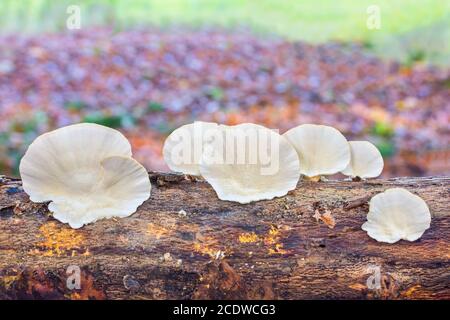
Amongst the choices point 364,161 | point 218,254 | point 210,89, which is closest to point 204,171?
point 218,254

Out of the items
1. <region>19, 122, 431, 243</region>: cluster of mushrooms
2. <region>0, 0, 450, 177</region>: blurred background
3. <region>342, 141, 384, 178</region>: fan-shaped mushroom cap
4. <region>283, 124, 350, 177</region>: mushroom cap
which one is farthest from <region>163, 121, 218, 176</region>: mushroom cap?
→ <region>0, 0, 450, 177</region>: blurred background

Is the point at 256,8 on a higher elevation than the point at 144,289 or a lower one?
higher

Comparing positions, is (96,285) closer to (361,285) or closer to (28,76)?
(361,285)

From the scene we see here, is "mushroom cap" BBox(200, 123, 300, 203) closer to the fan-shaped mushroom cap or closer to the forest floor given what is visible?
the fan-shaped mushroom cap

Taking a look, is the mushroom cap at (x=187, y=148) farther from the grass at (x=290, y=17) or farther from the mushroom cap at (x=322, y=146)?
the grass at (x=290, y=17)

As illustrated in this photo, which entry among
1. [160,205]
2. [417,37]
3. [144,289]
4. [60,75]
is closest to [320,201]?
[160,205]

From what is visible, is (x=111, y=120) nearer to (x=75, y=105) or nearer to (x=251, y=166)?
(x=75, y=105)

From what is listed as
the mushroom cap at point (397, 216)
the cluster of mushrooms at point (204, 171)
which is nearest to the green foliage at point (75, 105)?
the cluster of mushrooms at point (204, 171)
